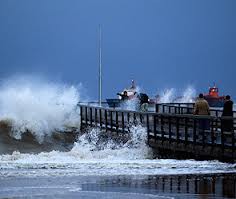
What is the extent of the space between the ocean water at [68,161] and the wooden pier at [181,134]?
466mm

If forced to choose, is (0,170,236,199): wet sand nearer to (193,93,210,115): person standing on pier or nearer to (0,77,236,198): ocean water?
(0,77,236,198): ocean water

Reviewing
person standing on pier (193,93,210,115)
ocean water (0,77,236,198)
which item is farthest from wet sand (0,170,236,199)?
person standing on pier (193,93,210,115)

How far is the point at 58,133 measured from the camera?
45.9m

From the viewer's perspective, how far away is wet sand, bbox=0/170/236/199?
55.8ft

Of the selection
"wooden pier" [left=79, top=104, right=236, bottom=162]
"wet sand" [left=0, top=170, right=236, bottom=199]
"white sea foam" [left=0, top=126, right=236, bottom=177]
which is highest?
"wooden pier" [left=79, top=104, right=236, bottom=162]

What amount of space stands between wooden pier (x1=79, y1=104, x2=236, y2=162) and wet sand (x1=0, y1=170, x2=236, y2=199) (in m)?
4.82

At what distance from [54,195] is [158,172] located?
217 inches

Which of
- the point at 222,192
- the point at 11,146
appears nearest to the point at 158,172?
the point at 222,192

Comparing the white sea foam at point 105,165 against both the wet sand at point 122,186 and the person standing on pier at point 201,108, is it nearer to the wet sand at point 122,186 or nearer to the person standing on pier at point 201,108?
the wet sand at point 122,186

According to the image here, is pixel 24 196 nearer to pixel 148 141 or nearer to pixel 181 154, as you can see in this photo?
pixel 181 154

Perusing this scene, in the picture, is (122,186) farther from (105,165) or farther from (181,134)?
(181,134)

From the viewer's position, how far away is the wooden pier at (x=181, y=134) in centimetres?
2570

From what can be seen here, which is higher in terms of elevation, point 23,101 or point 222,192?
point 23,101

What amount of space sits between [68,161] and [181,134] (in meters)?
4.58
